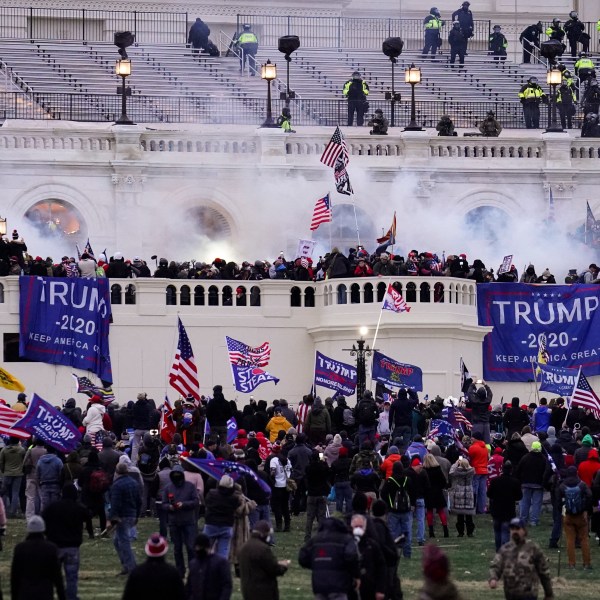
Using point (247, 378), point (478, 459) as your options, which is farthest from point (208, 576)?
point (247, 378)

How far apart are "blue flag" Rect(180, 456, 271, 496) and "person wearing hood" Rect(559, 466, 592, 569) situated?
3.97 meters

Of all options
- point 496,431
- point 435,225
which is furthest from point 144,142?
point 496,431

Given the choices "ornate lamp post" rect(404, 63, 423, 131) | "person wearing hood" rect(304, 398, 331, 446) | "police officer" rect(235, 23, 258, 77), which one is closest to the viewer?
"person wearing hood" rect(304, 398, 331, 446)

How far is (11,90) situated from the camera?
61.3 metres

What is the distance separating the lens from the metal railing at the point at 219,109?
199ft

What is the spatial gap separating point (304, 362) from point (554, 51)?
610 inches

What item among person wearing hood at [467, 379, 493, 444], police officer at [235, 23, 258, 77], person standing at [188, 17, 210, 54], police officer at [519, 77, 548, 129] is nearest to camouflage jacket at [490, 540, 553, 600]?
person wearing hood at [467, 379, 493, 444]

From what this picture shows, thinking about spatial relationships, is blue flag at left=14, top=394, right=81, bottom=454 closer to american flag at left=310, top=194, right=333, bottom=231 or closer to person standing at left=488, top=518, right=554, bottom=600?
person standing at left=488, top=518, right=554, bottom=600

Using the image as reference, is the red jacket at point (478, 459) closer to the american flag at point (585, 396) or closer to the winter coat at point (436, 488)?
the winter coat at point (436, 488)

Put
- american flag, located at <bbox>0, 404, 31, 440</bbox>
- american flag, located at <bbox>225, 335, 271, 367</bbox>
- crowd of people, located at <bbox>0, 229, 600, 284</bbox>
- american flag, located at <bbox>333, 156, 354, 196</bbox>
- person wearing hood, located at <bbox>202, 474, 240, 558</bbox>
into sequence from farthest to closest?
american flag, located at <bbox>333, 156, 354, 196</bbox> < crowd of people, located at <bbox>0, 229, 600, 284</bbox> < american flag, located at <bbox>225, 335, 271, 367</bbox> < american flag, located at <bbox>0, 404, 31, 440</bbox> < person wearing hood, located at <bbox>202, 474, 240, 558</bbox>

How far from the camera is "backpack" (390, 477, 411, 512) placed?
33.1 meters

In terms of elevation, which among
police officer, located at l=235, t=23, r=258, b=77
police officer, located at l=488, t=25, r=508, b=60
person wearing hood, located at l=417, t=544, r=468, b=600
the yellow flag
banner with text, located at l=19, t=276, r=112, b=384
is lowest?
person wearing hood, located at l=417, t=544, r=468, b=600

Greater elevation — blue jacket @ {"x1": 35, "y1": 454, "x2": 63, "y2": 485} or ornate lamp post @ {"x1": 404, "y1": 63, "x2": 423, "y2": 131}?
ornate lamp post @ {"x1": 404, "y1": 63, "x2": 423, "y2": 131}

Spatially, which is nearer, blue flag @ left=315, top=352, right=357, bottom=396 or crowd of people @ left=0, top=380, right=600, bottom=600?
crowd of people @ left=0, top=380, right=600, bottom=600
